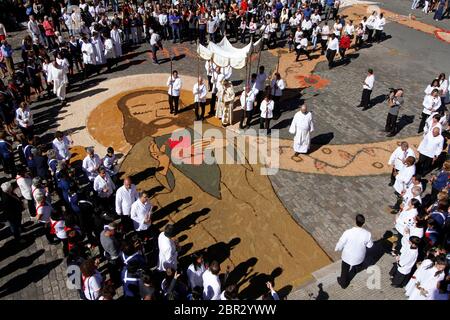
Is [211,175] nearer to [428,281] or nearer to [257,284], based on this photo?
[257,284]

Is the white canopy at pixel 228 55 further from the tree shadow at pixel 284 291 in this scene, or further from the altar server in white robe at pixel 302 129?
the tree shadow at pixel 284 291

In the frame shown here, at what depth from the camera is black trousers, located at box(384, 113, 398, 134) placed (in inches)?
613

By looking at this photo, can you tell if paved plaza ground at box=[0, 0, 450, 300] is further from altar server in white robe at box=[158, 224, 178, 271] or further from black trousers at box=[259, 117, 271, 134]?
altar server in white robe at box=[158, 224, 178, 271]

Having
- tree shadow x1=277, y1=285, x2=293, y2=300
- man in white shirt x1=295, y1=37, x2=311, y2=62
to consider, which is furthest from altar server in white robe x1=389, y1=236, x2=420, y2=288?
man in white shirt x1=295, y1=37, x2=311, y2=62

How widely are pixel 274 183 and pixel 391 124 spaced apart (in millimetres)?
5806

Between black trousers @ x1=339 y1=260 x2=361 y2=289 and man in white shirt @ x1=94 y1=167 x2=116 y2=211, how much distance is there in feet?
21.8

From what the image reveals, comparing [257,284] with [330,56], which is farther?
[330,56]

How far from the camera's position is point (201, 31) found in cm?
2361

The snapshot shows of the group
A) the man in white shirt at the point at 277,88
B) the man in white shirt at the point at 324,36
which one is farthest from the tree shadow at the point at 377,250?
the man in white shirt at the point at 324,36

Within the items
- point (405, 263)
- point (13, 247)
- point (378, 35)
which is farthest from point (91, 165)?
point (378, 35)

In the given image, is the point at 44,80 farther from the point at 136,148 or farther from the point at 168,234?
the point at 168,234

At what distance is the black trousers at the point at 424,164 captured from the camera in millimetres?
13609

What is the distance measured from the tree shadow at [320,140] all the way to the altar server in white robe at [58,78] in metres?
10.9

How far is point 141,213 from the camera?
10.3 meters
